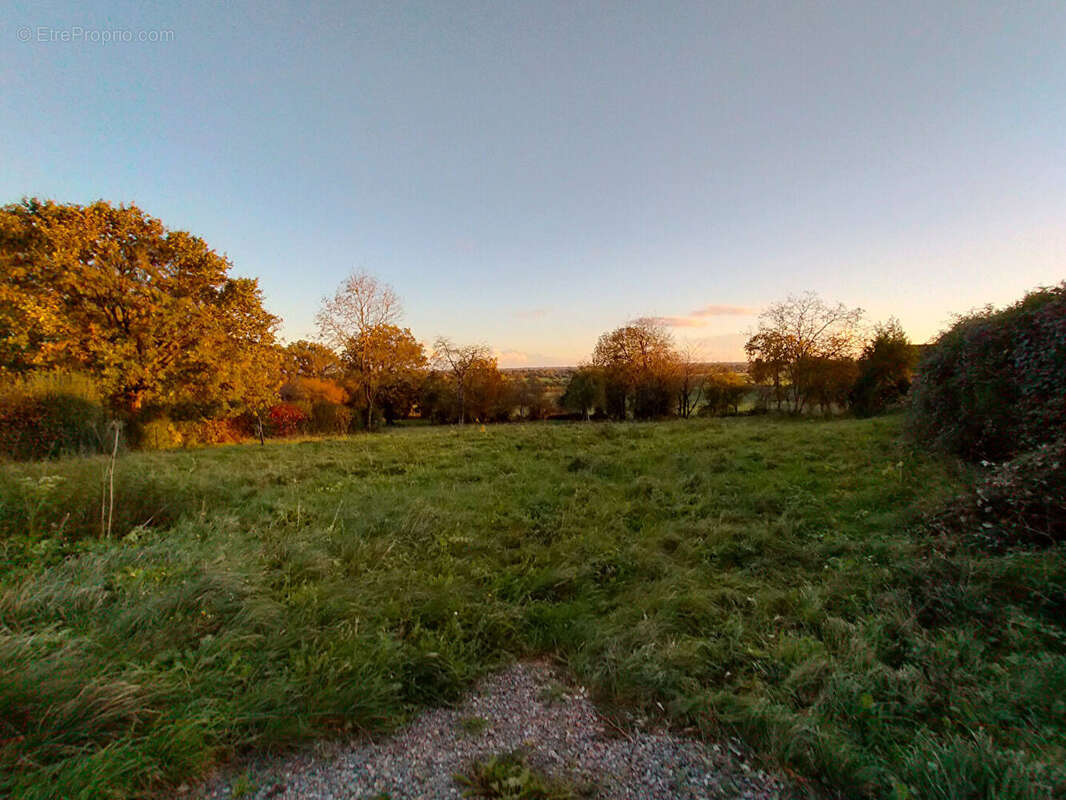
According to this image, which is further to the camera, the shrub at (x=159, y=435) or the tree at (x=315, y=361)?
the tree at (x=315, y=361)

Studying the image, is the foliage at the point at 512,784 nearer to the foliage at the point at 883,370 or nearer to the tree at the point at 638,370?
the foliage at the point at 883,370

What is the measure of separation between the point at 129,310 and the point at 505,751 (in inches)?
690

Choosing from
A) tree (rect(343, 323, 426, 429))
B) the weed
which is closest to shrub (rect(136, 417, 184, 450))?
tree (rect(343, 323, 426, 429))

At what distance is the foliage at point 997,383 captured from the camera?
4.75 meters

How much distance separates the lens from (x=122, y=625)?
2219mm

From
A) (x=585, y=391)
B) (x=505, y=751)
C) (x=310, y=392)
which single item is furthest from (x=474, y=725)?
(x=585, y=391)

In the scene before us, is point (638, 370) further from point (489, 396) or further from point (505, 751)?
point (505, 751)

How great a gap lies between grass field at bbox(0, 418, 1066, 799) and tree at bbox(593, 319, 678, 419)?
19298mm

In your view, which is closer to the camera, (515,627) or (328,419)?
(515,627)

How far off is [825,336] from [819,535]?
21.3 meters

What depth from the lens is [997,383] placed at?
5586 mm

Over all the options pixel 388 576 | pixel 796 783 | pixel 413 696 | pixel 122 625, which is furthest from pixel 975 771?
pixel 122 625

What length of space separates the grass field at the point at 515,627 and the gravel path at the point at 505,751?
13cm

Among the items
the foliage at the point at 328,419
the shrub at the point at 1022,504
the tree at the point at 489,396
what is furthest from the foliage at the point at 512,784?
the tree at the point at 489,396
